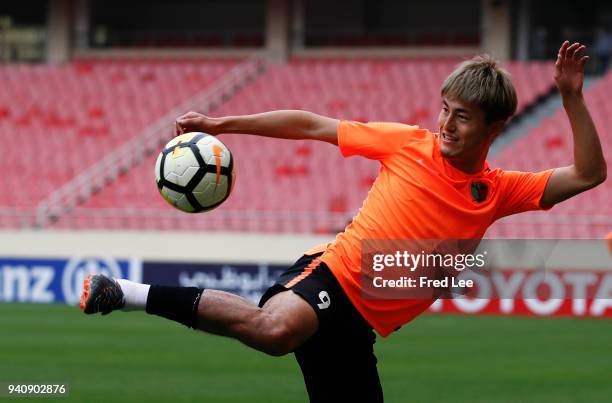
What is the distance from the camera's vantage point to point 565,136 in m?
21.5

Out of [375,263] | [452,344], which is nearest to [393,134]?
[375,263]

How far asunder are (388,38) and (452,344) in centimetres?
1462

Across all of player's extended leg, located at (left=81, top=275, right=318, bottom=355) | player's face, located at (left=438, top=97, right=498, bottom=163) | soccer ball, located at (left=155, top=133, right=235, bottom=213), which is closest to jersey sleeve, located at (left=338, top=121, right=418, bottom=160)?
player's face, located at (left=438, top=97, right=498, bottom=163)

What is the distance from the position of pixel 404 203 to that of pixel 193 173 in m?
1.04

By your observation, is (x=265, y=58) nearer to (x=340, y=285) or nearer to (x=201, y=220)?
(x=201, y=220)

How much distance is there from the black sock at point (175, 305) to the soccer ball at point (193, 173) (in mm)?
625

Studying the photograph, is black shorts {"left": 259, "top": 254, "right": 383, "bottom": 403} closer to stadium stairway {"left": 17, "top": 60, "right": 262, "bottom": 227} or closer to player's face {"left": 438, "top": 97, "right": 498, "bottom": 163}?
player's face {"left": 438, "top": 97, "right": 498, "bottom": 163}

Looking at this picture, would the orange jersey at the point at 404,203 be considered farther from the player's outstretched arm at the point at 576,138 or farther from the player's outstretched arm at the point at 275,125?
the player's outstretched arm at the point at 576,138

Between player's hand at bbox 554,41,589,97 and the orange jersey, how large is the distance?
0.59 metres

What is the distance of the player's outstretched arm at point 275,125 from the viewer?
5.46 metres

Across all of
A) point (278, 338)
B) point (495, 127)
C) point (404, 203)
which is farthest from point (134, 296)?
point (495, 127)

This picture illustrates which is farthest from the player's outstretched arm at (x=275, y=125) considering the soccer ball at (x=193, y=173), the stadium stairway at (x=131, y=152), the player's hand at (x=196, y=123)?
the stadium stairway at (x=131, y=152)

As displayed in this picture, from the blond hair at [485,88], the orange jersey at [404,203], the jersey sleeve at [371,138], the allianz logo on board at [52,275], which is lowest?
the allianz logo on board at [52,275]

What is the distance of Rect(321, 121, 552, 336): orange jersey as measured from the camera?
537 cm
